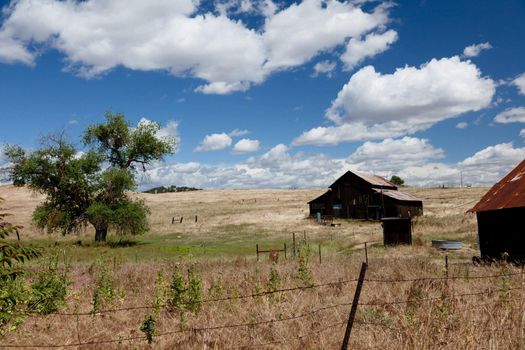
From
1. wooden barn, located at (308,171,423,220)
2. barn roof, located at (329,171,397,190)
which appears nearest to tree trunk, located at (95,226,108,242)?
wooden barn, located at (308,171,423,220)

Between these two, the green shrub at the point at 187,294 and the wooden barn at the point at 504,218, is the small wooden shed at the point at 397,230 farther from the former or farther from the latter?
the green shrub at the point at 187,294

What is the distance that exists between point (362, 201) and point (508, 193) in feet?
120

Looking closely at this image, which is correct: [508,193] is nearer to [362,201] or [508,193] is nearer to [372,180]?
[362,201]

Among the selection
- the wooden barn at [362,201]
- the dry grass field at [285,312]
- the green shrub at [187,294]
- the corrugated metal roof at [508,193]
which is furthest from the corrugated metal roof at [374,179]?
the green shrub at [187,294]

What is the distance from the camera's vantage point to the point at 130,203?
40.3 meters

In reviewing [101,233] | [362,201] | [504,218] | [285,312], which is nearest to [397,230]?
[504,218]

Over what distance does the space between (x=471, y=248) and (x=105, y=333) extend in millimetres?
23964

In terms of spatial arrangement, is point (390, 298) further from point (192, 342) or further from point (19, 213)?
point (19, 213)

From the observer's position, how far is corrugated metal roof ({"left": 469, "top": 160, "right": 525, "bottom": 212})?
1678 centimetres

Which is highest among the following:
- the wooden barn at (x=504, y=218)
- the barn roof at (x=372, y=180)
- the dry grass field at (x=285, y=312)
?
the barn roof at (x=372, y=180)

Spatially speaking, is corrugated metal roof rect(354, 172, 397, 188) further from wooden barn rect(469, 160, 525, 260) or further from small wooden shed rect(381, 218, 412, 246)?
wooden barn rect(469, 160, 525, 260)

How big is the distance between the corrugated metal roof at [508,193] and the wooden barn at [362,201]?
105ft

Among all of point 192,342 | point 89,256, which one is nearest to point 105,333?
point 192,342

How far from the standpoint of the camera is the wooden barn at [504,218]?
683 inches
